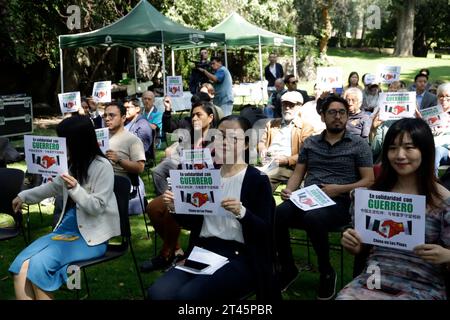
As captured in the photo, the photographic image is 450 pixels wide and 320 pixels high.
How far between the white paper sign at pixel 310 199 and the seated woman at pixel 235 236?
2.10 feet

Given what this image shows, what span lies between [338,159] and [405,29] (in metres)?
38.7

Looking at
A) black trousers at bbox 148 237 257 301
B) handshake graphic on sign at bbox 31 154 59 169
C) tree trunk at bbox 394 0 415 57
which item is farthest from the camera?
tree trunk at bbox 394 0 415 57

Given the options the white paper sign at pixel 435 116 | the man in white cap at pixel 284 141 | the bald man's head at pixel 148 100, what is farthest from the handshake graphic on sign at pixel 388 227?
the bald man's head at pixel 148 100

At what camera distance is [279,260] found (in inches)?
176

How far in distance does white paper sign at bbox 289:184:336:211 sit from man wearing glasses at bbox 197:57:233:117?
7645mm

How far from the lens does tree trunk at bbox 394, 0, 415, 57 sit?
39281mm

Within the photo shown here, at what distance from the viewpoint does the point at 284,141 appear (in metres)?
6.15

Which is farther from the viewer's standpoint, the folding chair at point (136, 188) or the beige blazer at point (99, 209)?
the folding chair at point (136, 188)

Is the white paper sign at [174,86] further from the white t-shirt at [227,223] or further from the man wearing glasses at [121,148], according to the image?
the white t-shirt at [227,223]

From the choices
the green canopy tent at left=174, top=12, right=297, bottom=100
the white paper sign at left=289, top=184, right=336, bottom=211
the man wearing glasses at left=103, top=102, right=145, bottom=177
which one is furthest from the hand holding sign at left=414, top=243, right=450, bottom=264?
the green canopy tent at left=174, top=12, right=297, bottom=100

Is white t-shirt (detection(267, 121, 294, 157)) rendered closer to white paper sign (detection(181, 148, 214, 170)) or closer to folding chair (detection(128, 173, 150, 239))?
folding chair (detection(128, 173, 150, 239))

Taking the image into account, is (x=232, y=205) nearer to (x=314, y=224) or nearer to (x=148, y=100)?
(x=314, y=224)

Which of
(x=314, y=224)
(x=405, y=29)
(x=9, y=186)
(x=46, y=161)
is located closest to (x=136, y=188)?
(x=9, y=186)

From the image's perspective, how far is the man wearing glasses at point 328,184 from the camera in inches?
166
